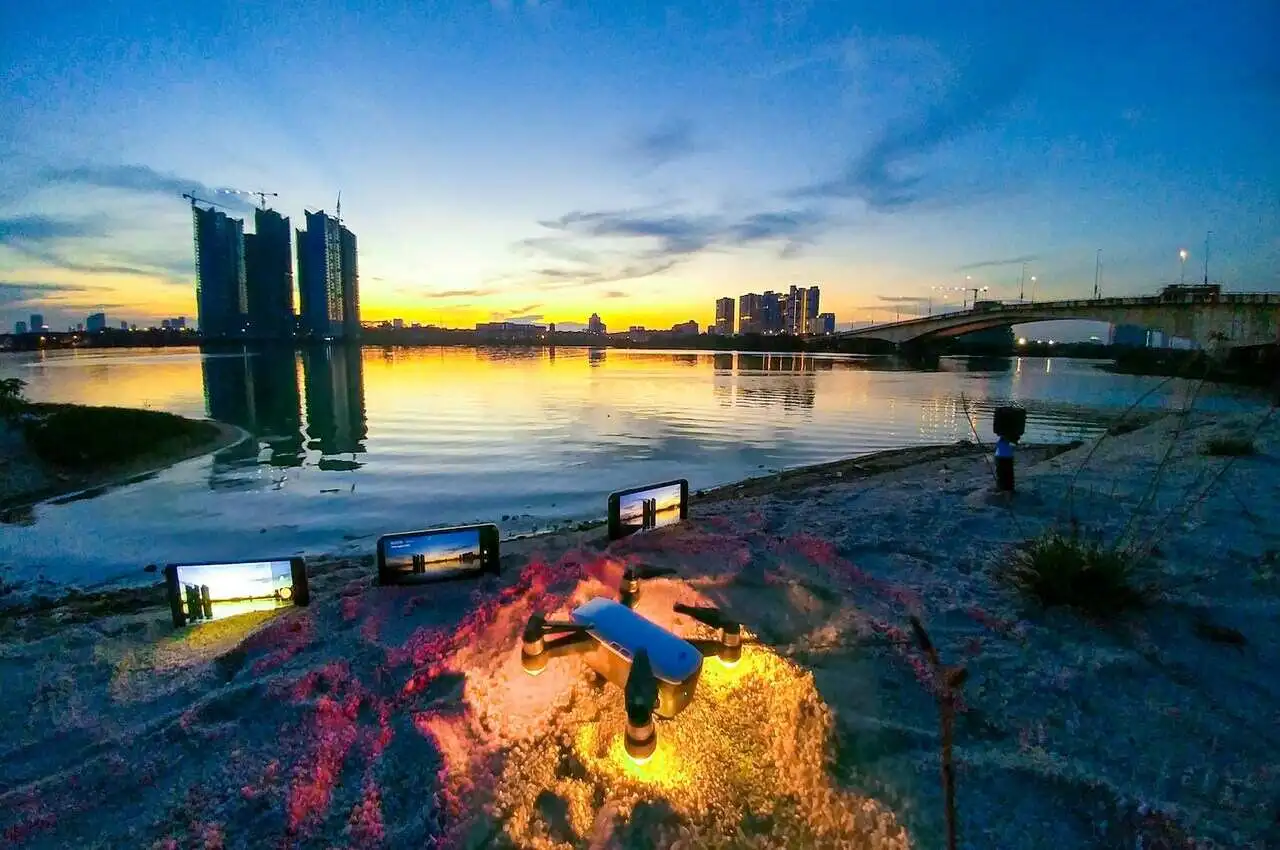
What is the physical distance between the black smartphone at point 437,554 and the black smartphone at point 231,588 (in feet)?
2.91

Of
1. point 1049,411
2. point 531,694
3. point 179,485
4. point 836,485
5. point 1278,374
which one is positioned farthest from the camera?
point 1278,374

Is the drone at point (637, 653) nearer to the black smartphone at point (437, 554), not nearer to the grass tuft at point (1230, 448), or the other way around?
the black smartphone at point (437, 554)

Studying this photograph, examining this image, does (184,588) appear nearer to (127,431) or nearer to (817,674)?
(817,674)

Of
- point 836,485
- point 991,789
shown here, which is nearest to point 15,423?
point 836,485

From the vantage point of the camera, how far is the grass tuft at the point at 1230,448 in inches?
421

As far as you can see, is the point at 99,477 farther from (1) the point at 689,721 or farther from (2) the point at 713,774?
(2) the point at 713,774

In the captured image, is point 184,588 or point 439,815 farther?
point 184,588

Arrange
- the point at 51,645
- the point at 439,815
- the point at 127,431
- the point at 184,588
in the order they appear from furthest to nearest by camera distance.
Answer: the point at 127,431 < the point at 184,588 < the point at 51,645 < the point at 439,815

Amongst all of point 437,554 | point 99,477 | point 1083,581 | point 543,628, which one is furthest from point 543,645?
point 99,477

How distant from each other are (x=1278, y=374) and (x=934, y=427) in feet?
83.2

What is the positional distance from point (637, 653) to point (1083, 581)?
423 cm

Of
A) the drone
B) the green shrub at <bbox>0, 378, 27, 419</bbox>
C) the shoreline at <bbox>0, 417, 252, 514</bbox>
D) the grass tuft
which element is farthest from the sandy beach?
the green shrub at <bbox>0, 378, 27, 419</bbox>

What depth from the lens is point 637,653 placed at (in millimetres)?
3240

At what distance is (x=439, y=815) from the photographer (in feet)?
9.52
